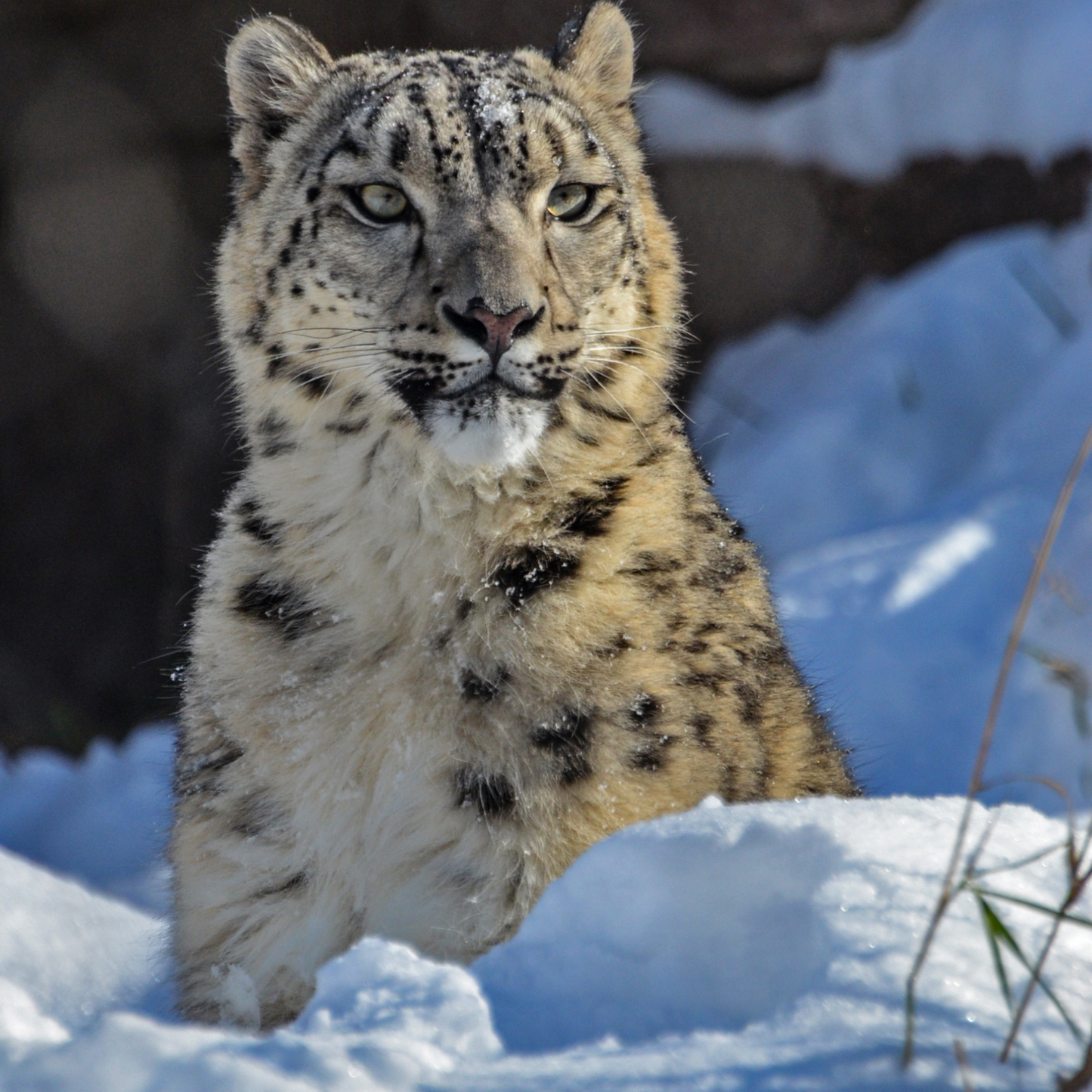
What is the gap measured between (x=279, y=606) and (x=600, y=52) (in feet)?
5.55

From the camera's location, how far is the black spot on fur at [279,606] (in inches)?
110

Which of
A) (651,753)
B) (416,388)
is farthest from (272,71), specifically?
(651,753)

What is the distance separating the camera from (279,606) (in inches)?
111

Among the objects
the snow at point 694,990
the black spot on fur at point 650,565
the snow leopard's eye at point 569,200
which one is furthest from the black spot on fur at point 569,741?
the snow leopard's eye at point 569,200

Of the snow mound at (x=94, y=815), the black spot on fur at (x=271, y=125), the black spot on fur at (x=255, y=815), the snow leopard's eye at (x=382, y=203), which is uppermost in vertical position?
the black spot on fur at (x=271, y=125)

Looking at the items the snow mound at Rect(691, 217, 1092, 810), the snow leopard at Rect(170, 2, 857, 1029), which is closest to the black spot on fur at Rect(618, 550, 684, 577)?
the snow leopard at Rect(170, 2, 857, 1029)

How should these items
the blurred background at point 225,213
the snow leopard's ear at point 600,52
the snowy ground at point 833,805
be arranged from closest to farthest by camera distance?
1. the snowy ground at point 833,805
2. the snow leopard's ear at point 600,52
3. the blurred background at point 225,213

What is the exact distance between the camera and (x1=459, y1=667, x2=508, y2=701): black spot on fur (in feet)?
8.52

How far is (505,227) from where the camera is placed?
2.81 meters

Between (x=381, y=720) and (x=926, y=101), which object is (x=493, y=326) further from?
(x=926, y=101)

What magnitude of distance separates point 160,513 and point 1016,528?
18.2 feet

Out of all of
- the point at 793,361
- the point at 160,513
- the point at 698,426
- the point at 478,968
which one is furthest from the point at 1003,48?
the point at 478,968

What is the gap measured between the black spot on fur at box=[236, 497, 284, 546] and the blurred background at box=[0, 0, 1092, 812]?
17.6ft

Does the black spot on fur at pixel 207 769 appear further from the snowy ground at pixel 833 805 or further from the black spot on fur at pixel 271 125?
the black spot on fur at pixel 271 125
